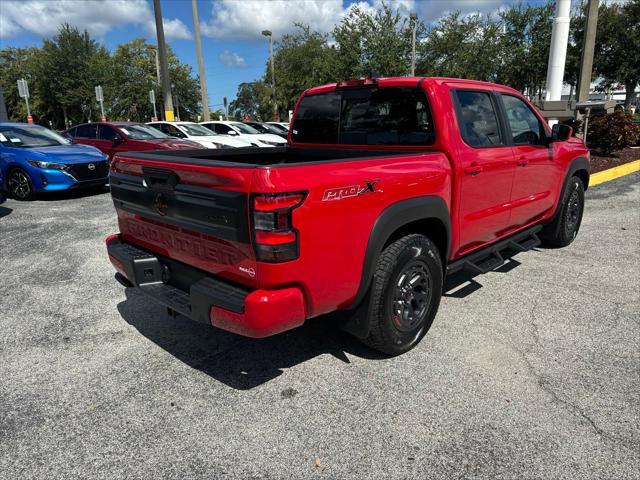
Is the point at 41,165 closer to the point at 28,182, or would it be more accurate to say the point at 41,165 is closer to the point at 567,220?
the point at 28,182

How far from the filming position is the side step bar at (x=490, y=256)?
3.85m

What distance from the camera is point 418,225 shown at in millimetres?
3354

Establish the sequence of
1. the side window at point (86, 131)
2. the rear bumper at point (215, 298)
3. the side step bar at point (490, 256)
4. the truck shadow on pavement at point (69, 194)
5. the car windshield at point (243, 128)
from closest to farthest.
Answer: the rear bumper at point (215, 298) < the side step bar at point (490, 256) < the truck shadow on pavement at point (69, 194) < the side window at point (86, 131) < the car windshield at point (243, 128)

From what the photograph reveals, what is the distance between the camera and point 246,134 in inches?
677

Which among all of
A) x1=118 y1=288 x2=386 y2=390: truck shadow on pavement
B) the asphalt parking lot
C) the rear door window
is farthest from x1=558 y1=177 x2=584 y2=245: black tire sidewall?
the rear door window

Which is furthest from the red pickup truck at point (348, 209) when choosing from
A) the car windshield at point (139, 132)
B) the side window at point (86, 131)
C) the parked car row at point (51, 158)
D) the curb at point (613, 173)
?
the side window at point (86, 131)

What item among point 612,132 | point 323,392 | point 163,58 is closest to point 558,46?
point 612,132

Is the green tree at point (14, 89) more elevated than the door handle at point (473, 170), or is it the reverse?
the green tree at point (14, 89)

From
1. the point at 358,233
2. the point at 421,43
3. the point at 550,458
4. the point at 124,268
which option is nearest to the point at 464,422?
the point at 550,458

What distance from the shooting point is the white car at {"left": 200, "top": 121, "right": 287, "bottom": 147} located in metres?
16.1

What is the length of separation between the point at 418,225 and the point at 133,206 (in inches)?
78.7

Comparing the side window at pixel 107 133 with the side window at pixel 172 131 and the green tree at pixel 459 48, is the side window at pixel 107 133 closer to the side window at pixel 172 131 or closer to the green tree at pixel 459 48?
the side window at pixel 172 131

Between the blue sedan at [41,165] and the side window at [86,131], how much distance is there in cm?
235

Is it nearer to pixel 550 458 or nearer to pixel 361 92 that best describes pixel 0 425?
pixel 550 458
